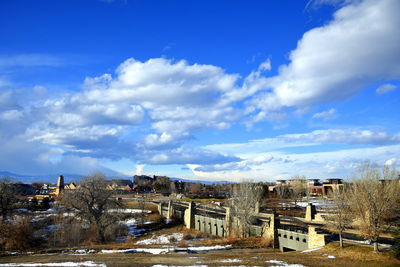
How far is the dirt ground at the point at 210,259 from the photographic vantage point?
22.3 metres

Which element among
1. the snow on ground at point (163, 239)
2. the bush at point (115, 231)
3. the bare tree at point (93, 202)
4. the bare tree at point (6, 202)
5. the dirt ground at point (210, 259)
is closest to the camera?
the dirt ground at point (210, 259)

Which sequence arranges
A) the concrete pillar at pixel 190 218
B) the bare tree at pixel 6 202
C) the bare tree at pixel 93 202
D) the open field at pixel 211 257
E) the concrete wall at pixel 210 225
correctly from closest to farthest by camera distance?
the open field at pixel 211 257 < the bare tree at pixel 93 202 < the concrete wall at pixel 210 225 < the concrete pillar at pixel 190 218 < the bare tree at pixel 6 202

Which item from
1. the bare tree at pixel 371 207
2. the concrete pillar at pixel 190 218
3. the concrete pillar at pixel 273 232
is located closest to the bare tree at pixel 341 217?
the bare tree at pixel 371 207

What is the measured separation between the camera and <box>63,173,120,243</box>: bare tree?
42938mm

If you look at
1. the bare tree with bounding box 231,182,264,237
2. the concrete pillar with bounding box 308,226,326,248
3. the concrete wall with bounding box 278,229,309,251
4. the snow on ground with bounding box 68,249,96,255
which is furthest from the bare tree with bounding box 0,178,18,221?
the concrete pillar with bounding box 308,226,326,248

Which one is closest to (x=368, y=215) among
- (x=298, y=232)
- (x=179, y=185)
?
(x=298, y=232)

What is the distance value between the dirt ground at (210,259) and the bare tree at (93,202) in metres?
13.4

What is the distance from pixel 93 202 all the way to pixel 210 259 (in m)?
24.0

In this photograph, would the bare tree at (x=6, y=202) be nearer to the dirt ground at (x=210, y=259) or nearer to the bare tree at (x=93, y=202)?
the bare tree at (x=93, y=202)

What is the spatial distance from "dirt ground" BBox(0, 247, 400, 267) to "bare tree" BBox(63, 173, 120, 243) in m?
13.4

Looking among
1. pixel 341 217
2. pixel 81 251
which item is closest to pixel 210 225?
pixel 81 251

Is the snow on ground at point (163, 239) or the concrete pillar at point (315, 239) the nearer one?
the concrete pillar at point (315, 239)

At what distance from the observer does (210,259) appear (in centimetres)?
2580

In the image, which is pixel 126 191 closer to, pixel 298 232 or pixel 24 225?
pixel 24 225
